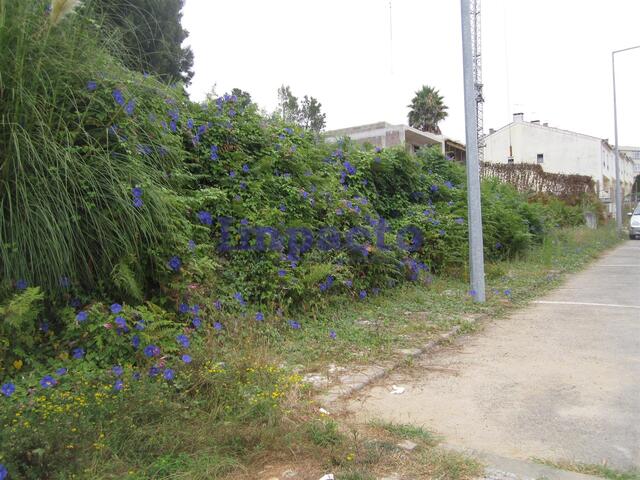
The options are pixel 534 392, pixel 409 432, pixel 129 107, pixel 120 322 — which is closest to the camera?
pixel 409 432

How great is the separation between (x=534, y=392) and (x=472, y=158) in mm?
4298

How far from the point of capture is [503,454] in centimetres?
307

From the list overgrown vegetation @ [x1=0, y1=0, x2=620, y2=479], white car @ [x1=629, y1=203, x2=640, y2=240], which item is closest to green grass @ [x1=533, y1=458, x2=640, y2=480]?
overgrown vegetation @ [x1=0, y1=0, x2=620, y2=479]

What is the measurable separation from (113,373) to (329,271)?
319 centimetres

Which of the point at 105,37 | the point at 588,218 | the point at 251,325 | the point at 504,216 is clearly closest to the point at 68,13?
the point at 105,37

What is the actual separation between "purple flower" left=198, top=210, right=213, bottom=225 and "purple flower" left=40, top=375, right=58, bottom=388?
246cm

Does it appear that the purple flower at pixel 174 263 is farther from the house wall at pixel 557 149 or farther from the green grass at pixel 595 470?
the house wall at pixel 557 149

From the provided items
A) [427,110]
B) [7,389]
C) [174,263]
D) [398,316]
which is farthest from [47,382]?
[427,110]

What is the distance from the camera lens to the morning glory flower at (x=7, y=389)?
300cm

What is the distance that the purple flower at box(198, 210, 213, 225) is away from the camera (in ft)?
17.7

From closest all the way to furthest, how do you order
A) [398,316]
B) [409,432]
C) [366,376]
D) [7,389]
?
[7,389] → [409,432] → [366,376] → [398,316]

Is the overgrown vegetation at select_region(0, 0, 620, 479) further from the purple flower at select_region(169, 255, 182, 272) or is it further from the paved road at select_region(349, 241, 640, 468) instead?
the paved road at select_region(349, 241, 640, 468)

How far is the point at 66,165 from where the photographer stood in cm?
378

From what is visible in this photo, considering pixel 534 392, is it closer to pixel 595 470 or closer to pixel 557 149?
pixel 595 470
